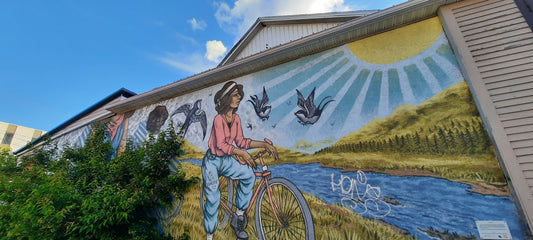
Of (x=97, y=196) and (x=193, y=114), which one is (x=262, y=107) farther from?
(x=97, y=196)

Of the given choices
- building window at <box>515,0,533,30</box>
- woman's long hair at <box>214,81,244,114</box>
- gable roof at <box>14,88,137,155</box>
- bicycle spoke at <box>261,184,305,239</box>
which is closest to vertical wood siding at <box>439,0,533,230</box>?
building window at <box>515,0,533,30</box>

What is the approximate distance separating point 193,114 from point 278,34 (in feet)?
14.7

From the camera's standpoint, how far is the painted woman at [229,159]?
419 centimetres

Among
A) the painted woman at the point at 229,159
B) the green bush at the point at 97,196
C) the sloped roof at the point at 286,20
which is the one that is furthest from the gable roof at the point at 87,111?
the painted woman at the point at 229,159

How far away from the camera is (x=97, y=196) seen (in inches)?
174

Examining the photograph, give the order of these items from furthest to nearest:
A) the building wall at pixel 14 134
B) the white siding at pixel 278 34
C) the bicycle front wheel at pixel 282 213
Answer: the building wall at pixel 14 134 < the white siding at pixel 278 34 < the bicycle front wheel at pixel 282 213

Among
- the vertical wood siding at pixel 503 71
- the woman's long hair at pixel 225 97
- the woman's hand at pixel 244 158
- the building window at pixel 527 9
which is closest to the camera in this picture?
the vertical wood siding at pixel 503 71

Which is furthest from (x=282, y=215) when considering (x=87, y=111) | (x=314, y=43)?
(x=87, y=111)

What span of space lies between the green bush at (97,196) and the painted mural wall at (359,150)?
414 mm

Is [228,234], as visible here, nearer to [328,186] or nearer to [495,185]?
[328,186]

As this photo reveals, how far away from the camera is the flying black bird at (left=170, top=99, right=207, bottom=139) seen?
17.3ft

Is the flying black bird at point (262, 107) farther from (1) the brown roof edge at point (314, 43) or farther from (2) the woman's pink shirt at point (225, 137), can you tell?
(1) the brown roof edge at point (314, 43)

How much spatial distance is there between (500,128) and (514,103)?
0.36m

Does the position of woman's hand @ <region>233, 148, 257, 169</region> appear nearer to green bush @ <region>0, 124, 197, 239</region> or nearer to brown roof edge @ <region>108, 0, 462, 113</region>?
green bush @ <region>0, 124, 197, 239</region>
